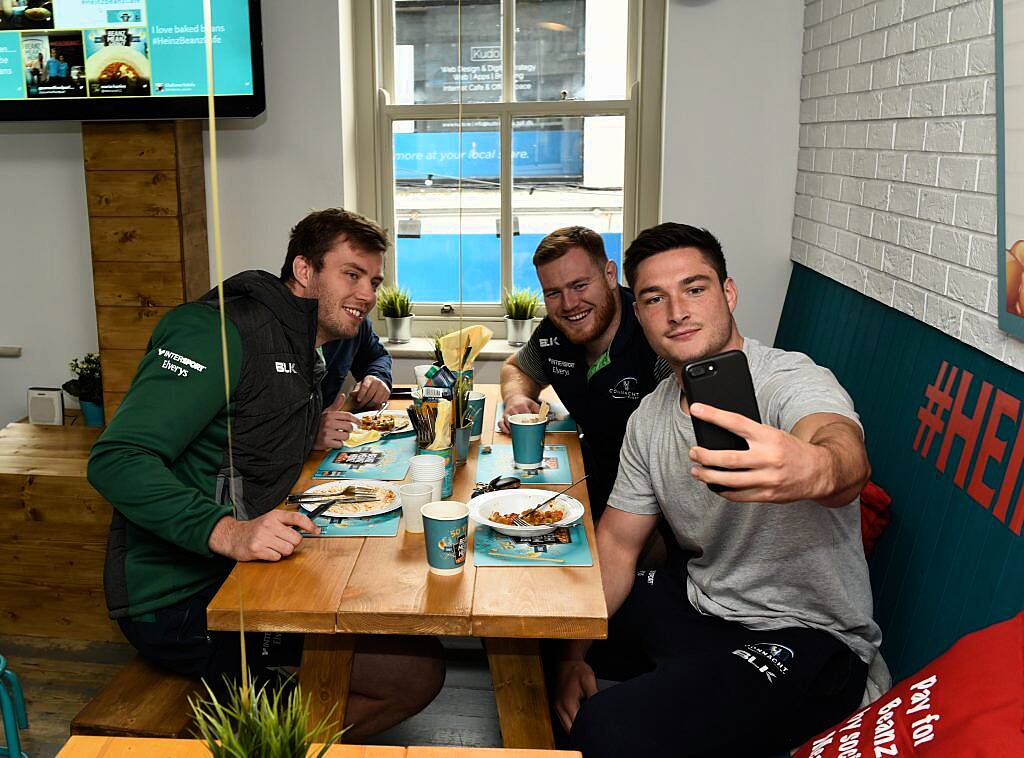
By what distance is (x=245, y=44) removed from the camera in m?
3.35

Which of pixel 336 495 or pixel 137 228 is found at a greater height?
pixel 137 228

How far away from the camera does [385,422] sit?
251 centimetres

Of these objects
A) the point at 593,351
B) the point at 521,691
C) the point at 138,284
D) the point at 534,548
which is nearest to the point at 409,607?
the point at 534,548

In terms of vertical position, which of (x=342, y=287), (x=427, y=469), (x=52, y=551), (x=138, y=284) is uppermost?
(x=342, y=287)

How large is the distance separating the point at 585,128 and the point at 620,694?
8.43 feet

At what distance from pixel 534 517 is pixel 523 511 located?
0.12ft

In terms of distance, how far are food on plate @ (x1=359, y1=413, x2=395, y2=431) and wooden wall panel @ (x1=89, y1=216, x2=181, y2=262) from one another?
136cm

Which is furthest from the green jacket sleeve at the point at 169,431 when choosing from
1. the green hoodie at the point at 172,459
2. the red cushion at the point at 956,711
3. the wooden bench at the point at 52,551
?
the wooden bench at the point at 52,551

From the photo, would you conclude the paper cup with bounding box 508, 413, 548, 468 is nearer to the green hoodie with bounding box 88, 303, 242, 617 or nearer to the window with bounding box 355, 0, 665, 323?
the green hoodie with bounding box 88, 303, 242, 617

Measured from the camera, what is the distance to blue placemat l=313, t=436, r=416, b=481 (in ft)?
6.94

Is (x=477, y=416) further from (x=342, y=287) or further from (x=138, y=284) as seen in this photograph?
(x=138, y=284)

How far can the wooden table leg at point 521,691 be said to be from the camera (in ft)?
5.84

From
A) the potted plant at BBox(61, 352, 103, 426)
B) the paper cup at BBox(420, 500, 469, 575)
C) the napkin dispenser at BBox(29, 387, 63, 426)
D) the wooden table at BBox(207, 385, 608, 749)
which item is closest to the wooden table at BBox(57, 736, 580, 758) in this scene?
the wooden table at BBox(207, 385, 608, 749)

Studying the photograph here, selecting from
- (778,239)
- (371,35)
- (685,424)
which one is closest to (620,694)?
(685,424)
